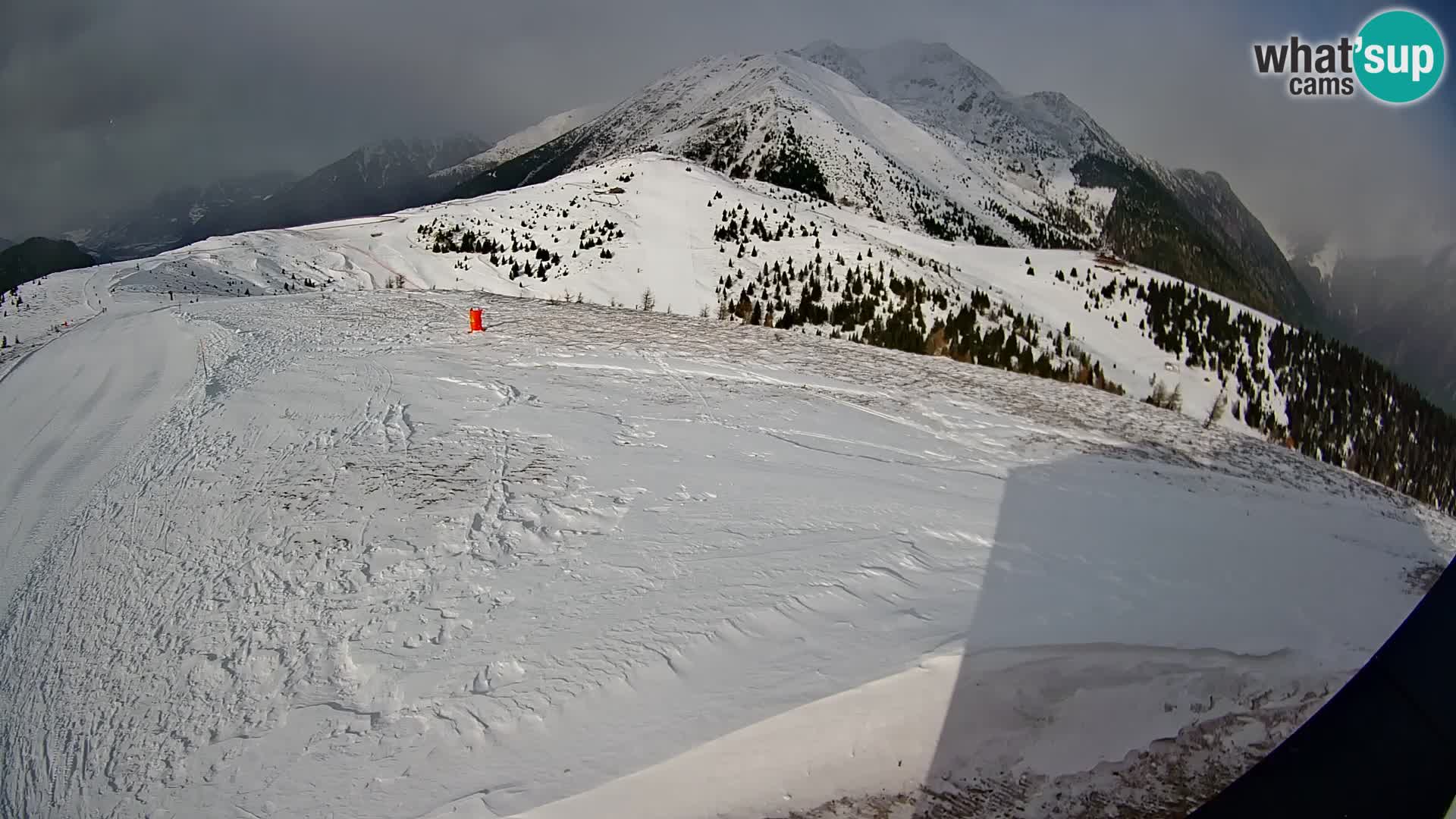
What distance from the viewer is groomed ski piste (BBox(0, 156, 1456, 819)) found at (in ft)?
8.95

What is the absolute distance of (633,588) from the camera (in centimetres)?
374

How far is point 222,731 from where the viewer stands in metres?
2.88

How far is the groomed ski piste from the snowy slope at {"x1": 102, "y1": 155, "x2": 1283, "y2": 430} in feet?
24.1

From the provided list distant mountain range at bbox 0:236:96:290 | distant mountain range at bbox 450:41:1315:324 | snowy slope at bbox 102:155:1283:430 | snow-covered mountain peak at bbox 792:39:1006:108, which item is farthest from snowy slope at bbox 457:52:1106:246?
distant mountain range at bbox 0:236:96:290

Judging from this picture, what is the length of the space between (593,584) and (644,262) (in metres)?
15.7

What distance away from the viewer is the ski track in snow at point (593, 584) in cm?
277

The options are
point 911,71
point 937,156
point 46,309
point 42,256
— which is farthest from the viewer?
point 911,71

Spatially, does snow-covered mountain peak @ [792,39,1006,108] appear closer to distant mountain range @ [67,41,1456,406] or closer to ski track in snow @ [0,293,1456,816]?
distant mountain range @ [67,41,1456,406]

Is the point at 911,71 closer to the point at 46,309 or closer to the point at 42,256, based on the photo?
the point at 42,256

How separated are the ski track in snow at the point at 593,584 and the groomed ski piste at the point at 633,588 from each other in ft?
0.07

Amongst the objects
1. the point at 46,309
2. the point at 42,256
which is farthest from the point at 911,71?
the point at 46,309

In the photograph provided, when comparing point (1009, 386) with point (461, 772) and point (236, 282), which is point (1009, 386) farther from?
point (236, 282)

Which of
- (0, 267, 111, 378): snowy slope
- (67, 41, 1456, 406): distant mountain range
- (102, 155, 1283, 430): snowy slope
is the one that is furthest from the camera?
(67, 41, 1456, 406): distant mountain range

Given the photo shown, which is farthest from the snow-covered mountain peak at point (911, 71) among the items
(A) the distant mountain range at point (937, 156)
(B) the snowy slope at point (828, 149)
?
(B) the snowy slope at point (828, 149)
